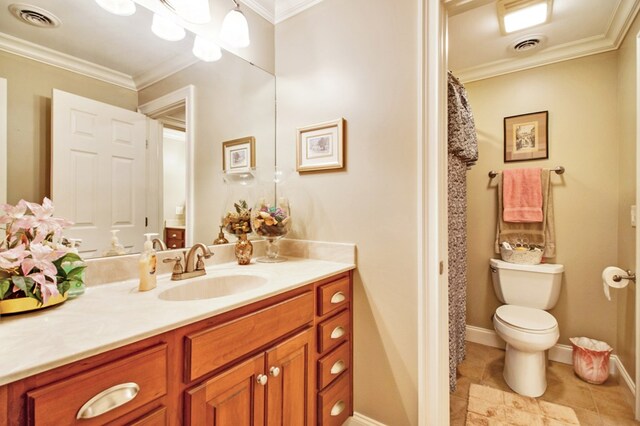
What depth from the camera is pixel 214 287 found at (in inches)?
49.7

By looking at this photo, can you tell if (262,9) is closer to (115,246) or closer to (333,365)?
(115,246)

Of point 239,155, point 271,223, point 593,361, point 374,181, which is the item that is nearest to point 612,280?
point 593,361

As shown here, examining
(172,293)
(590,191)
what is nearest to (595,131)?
(590,191)

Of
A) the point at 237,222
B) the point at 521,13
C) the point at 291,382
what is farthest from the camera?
the point at 521,13

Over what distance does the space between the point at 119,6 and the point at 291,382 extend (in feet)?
5.34

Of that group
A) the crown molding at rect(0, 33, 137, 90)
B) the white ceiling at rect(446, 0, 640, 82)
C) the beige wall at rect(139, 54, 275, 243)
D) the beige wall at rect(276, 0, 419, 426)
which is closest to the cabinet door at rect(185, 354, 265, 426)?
the beige wall at rect(276, 0, 419, 426)

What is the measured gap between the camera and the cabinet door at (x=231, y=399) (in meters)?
0.77

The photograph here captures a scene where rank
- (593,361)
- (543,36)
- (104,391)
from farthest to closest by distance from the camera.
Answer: (543,36) < (593,361) < (104,391)

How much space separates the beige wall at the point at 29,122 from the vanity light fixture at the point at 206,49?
0.59 m

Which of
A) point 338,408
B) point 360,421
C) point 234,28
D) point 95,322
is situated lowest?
point 360,421

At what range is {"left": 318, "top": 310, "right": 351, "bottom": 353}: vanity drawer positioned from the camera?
1.23 m

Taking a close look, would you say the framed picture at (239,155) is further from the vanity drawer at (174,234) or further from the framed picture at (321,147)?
the vanity drawer at (174,234)

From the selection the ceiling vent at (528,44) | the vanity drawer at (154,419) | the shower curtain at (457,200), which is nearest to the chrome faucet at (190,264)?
the vanity drawer at (154,419)

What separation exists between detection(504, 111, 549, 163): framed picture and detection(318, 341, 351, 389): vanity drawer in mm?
2054
